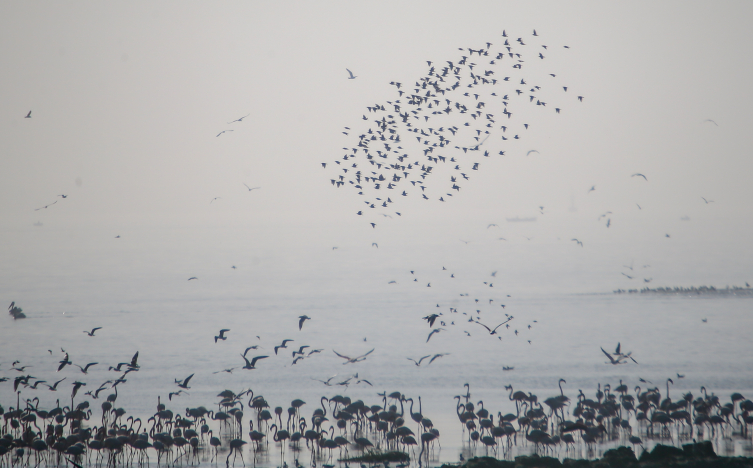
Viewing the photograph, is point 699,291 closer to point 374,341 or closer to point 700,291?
point 700,291

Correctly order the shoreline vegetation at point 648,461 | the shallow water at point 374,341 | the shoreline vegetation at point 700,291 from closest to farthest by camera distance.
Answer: the shoreline vegetation at point 648,461 < the shallow water at point 374,341 < the shoreline vegetation at point 700,291

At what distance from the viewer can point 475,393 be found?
82.3 ft

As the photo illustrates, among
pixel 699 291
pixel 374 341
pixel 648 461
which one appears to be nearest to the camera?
pixel 648 461

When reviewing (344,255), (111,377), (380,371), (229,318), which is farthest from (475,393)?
(344,255)

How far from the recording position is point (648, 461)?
13.2 metres

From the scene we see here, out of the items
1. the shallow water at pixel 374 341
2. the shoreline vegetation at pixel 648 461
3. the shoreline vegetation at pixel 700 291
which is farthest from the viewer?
the shoreline vegetation at pixel 700 291


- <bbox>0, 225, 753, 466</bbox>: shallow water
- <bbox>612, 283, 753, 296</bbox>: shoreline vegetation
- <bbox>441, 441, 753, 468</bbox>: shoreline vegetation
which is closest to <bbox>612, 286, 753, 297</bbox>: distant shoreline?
<bbox>612, 283, 753, 296</bbox>: shoreline vegetation

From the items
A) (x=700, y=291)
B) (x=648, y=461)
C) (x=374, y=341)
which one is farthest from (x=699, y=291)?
(x=648, y=461)

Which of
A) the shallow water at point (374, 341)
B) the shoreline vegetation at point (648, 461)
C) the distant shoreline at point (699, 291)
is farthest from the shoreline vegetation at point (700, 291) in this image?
the shoreline vegetation at point (648, 461)

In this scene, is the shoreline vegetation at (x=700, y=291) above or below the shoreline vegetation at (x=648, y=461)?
above

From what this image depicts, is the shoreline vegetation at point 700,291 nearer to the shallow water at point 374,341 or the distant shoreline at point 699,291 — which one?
the distant shoreline at point 699,291

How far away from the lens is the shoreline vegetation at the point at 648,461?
41.9 feet

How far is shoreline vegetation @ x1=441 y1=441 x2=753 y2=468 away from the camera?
12.8 meters

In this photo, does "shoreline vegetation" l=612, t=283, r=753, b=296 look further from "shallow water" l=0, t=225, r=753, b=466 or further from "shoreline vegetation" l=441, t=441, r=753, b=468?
"shoreline vegetation" l=441, t=441, r=753, b=468
